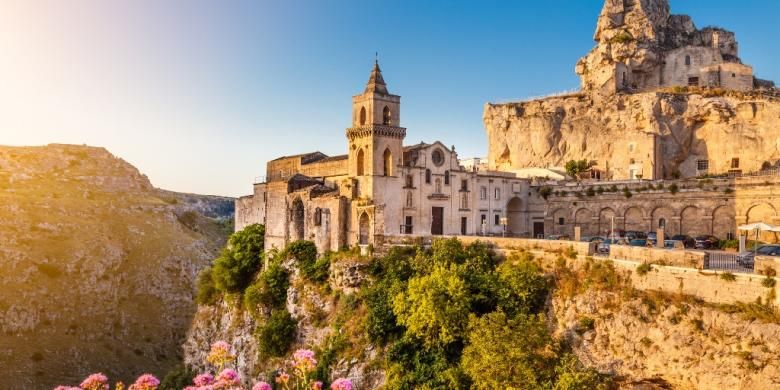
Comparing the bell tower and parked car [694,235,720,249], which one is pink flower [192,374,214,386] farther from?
parked car [694,235,720,249]

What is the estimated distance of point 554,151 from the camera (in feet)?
203

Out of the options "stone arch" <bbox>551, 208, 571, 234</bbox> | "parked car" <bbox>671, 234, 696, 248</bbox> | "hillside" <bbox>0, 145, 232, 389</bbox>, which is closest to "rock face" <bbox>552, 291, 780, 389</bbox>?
"parked car" <bbox>671, 234, 696, 248</bbox>

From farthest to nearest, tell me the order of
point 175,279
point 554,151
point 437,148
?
point 175,279
point 554,151
point 437,148

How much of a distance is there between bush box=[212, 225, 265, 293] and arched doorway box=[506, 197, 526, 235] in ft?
72.7

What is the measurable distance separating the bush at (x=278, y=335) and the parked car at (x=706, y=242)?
27226 millimetres

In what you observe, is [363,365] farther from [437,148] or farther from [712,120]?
[712,120]

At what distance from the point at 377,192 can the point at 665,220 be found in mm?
22566

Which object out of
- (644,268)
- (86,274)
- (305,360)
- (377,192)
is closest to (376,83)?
(377,192)

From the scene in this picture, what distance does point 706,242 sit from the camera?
39.0 meters

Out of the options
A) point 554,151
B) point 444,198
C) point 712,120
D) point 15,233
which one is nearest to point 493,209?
point 444,198

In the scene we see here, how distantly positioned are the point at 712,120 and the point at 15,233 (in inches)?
2934

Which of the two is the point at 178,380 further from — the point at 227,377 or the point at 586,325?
the point at 227,377

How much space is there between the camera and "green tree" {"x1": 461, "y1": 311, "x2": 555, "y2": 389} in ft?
73.9

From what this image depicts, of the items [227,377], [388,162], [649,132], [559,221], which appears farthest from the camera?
[649,132]
